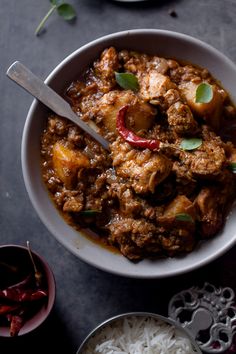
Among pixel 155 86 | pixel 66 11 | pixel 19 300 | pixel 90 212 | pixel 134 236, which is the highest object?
pixel 66 11

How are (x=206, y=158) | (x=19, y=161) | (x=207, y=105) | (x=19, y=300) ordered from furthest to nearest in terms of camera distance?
(x=19, y=161), (x=19, y=300), (x=207, y=105), (x=206, y=158)

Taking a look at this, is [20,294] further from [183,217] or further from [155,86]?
[155,86]

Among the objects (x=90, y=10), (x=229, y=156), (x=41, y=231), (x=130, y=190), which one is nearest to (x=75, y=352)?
(x=41, y=231)

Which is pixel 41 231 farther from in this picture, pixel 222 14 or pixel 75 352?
pixel 222 14

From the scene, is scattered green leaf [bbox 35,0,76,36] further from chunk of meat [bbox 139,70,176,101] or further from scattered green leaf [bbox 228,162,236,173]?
scattered green leaf [bbox 228,162,236,173]

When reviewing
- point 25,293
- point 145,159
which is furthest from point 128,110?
point 25,293

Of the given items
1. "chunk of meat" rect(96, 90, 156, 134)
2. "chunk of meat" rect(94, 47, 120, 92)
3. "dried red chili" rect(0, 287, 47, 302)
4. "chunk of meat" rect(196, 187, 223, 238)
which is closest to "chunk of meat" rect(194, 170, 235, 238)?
"chunk of meat" rect(196, 187, 223, 238)

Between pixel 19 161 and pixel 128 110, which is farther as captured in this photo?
pixel 19 161
